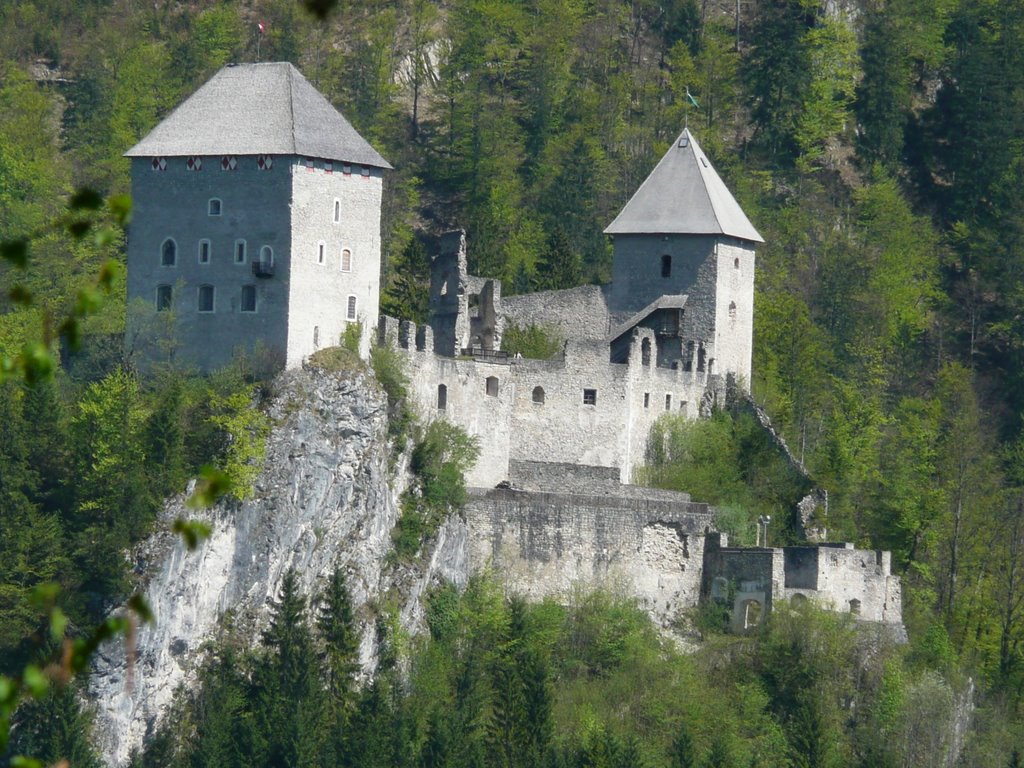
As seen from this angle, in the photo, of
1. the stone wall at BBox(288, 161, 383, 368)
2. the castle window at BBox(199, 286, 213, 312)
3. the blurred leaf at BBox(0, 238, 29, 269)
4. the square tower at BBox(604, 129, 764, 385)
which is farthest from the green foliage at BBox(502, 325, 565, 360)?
the blurred leaf at BBox(0, 238, 29, 269)

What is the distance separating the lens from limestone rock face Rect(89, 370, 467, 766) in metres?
37.0

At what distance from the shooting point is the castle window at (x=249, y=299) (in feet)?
128

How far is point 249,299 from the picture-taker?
38.9 meters

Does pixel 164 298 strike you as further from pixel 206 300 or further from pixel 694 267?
pixel 694 267

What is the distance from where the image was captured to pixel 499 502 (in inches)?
1606

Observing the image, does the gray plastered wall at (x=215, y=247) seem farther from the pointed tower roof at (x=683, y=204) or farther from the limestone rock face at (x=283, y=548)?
the pointed tower roof at (x=683, y=204)

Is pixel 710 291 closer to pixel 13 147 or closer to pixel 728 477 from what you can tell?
pixel 728 477

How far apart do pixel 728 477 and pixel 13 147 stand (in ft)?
86.6

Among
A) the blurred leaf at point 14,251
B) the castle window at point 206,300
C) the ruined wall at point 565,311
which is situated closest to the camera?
the blurred leaf at point 14,251

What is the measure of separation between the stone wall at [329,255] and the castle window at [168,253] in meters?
2.38

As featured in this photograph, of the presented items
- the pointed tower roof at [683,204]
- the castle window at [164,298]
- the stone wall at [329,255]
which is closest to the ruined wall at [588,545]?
the stone wall at [329,255]

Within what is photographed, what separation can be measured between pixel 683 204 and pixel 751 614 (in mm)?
11038

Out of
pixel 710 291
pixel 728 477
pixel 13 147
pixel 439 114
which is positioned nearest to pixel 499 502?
pixel 728 477

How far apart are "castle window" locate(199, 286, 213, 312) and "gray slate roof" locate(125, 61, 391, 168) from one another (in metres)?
2.38
